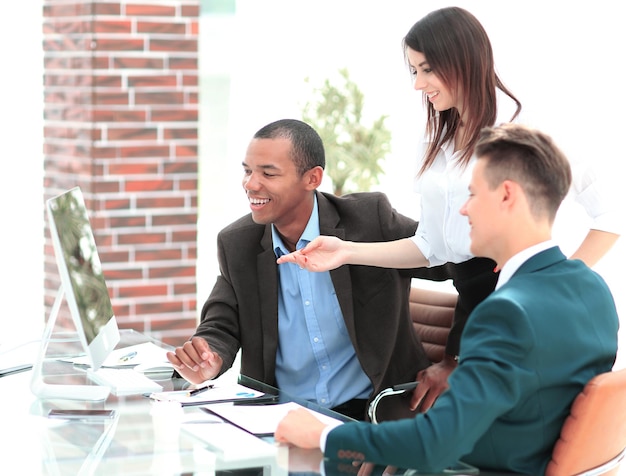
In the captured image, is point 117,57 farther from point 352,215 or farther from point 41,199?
point 352,215

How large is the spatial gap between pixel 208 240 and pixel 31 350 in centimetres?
286

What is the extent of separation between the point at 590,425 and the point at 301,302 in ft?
3.82

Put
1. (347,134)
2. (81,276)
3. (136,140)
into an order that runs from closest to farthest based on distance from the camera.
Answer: (81,276) < (136,140) < (347,134)

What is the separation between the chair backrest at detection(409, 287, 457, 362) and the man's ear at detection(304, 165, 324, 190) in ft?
1.64

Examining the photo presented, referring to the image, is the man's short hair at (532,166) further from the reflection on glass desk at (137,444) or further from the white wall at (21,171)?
the white wall at (21,171)

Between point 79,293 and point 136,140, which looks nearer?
point 79,293

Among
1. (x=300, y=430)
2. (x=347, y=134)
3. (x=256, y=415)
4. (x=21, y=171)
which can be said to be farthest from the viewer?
(x=347, y=134)

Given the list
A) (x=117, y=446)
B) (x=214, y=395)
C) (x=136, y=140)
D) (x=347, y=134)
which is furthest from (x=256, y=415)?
(x=347, y=134)

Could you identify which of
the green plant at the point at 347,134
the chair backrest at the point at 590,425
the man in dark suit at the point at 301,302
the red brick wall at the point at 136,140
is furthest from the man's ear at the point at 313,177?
the green plant at the point at 347,134

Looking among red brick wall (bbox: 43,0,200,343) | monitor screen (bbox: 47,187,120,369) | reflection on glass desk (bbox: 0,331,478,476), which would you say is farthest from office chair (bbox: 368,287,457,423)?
red brick wall (bbox: 43,0,200,343)

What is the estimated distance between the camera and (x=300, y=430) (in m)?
1.79

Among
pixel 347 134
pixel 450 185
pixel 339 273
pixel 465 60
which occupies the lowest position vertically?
pixel 339 273

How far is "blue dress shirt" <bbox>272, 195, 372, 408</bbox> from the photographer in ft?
8.63

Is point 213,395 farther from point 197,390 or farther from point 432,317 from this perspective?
point 432,317
